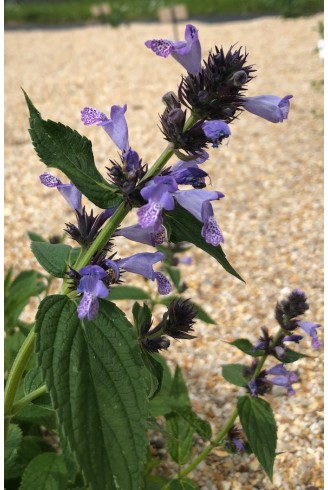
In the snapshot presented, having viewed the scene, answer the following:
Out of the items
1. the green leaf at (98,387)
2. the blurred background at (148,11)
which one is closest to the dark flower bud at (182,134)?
the green leaf at (98,387)

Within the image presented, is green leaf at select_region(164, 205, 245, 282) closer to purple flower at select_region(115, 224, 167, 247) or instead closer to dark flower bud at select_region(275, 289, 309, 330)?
purple flower at select_region(115, 224, 167, 247)

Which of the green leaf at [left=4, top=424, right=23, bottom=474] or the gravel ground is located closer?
the green leaf at [left=4, top=424, right=23, bottom=474]

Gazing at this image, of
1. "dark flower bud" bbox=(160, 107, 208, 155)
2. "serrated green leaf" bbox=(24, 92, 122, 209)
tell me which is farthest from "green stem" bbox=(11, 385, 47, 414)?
"dark flower bud" bbox=(160, 107, 208, 155)

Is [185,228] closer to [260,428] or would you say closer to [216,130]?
[216,130]

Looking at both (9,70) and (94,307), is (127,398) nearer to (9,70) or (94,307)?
(94,307)

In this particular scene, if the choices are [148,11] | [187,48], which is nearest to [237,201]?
[187,48]

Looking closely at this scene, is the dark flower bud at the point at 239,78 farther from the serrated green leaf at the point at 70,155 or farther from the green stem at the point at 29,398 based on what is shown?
the green stem at the point at 29,398
